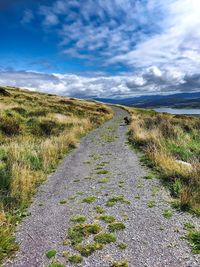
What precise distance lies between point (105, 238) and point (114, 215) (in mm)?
1320

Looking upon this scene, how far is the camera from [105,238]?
239 inches

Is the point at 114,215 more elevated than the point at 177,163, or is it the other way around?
the point at 177,163

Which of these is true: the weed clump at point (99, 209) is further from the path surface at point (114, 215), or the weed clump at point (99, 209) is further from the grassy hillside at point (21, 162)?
the grassy hillside at point (21, 162)

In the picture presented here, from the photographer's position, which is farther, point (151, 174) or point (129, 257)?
point (151, 174)

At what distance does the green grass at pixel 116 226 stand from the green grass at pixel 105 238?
0.30 m

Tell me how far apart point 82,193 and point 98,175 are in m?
2.27

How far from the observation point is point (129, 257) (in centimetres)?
538

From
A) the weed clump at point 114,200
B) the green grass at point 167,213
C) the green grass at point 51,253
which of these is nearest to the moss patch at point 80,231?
the green grass at point 51,253

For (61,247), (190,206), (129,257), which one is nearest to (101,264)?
(129,257)

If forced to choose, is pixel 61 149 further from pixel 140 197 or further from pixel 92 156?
pixel 140 197

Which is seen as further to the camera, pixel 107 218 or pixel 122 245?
pixel 107 218

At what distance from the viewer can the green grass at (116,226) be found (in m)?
6.55

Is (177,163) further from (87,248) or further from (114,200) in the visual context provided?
(87,248)

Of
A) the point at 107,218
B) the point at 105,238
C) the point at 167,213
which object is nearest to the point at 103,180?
the point at 107,218
